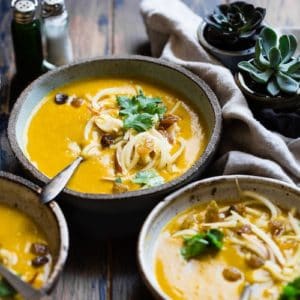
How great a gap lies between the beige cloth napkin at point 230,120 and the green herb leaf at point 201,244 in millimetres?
335

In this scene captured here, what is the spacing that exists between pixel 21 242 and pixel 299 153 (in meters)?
0.95

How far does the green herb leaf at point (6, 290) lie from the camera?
2.08 metres

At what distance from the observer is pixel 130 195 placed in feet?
7.56

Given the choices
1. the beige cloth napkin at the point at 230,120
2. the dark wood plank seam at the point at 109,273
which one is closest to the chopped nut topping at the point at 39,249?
the dark wood plank seam at the point at 109,273

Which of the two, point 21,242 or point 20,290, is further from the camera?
point 21,242

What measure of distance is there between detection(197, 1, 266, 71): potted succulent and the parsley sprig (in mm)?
309

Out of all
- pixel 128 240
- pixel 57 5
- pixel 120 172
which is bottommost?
pixel 128 240

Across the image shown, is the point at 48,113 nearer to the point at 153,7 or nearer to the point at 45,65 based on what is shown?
the point at 45,65

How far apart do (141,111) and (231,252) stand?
2.28 feet

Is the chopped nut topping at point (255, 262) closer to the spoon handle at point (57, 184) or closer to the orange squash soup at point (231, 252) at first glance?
the orange squash soup at point (231, 252)

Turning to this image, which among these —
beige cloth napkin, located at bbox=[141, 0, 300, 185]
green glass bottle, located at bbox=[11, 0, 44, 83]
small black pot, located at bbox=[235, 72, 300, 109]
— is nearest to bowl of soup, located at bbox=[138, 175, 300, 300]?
beige cloth napkin, located at bbox=[141, 0, 300, 185]

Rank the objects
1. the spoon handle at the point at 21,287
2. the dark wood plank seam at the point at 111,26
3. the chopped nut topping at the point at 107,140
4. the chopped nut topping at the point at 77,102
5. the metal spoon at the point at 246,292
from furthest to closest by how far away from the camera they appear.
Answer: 1. the dark wood plank seam at the point at 111,26
2. the chopped nut topping at the point at 77,102
3. the chopped nut topping at the point at 107,140
4. the metal spoon at the point at 246,292
5. the spoon handle at the point at 21,287

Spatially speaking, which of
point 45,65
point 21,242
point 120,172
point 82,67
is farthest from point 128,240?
point 45,65

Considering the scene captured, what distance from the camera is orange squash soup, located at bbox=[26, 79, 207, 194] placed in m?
2.49
